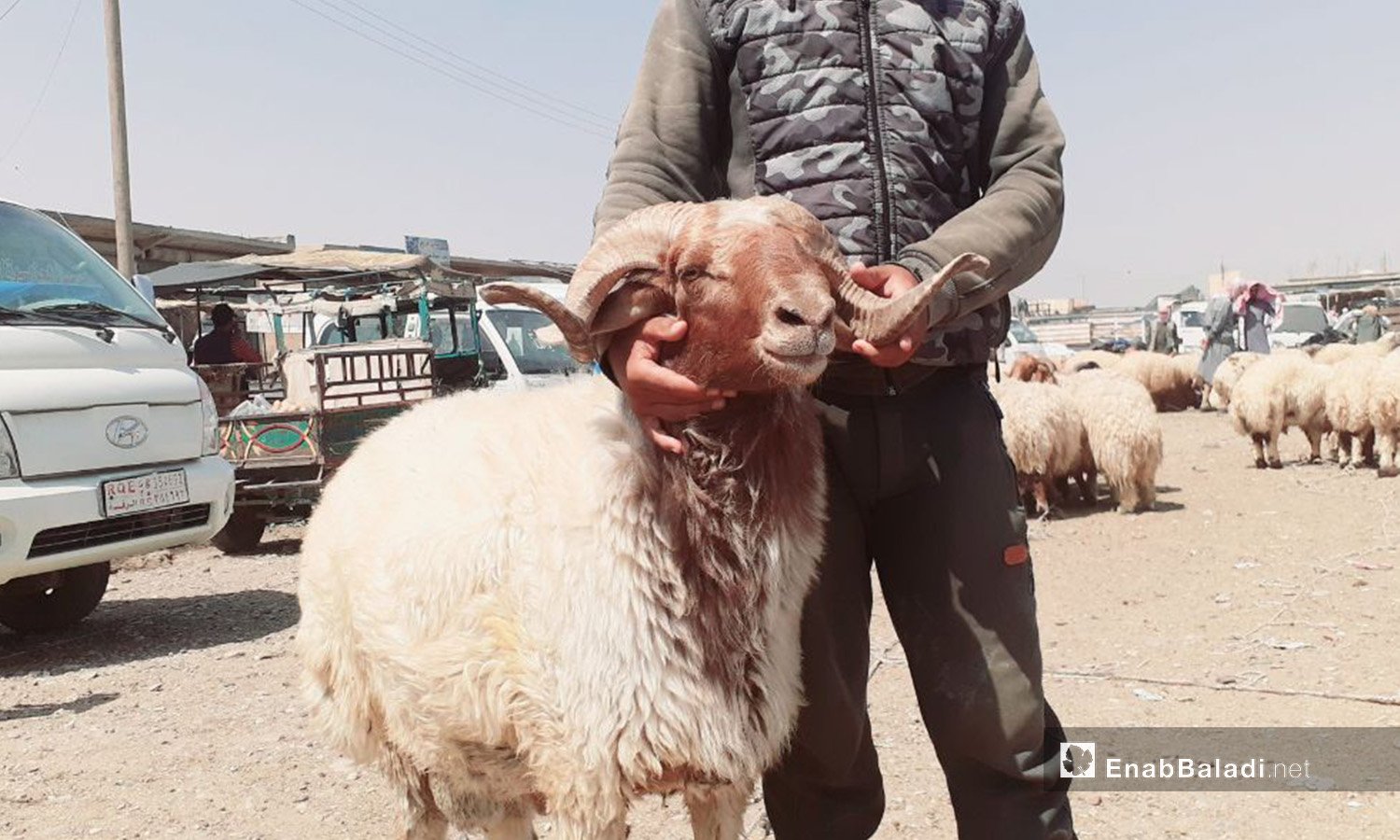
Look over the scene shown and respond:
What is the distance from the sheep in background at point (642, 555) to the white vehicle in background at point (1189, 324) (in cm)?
2713

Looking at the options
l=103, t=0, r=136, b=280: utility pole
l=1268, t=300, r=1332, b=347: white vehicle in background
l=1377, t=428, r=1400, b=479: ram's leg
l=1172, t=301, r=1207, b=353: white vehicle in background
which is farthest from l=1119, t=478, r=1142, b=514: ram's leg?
l=1172, t=301, r=1207, b=353: white vehicle in background

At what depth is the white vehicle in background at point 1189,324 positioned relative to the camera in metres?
26.8

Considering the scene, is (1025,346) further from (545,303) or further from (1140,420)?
(545,303)

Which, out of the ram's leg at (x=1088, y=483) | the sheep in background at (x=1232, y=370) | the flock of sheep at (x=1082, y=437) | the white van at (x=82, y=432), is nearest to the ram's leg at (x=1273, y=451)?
the sheep in background at (x=1232, y=370)

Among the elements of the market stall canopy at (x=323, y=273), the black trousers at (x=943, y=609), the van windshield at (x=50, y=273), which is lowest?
the black trousers at (x=943, y=609)

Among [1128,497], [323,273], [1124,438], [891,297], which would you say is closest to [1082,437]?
[1124,438]

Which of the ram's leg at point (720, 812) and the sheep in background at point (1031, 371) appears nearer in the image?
the ram's leg at point (720, 812)

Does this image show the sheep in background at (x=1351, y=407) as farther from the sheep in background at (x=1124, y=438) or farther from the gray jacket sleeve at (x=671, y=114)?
the gray jacket sleeve at (x=671, y=114)

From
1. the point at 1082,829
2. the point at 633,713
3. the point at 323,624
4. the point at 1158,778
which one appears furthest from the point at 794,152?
the point at 1158,778

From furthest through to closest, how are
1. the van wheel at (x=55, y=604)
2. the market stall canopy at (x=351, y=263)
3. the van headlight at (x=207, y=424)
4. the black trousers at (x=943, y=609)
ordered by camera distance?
the market stall canopy at (x=351, y=263) → the van wheel at (x=55, y=604) → the van headlight at (x=207, y=424) → the black trousers at (x=943, y=609)

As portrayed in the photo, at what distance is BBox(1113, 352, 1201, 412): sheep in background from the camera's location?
62.6 ft

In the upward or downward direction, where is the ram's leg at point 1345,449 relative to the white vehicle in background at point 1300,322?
downward

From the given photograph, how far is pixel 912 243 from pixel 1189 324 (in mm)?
28634

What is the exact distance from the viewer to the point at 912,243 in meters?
2.21
